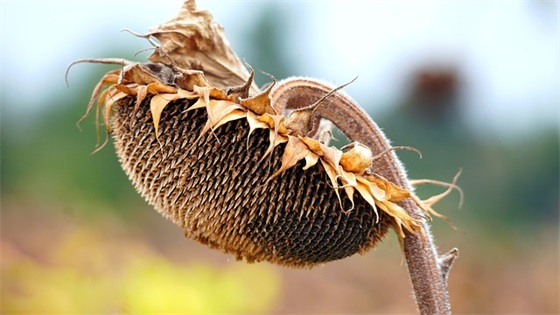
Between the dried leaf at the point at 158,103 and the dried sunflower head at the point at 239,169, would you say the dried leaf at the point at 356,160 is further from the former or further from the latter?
the dried leaf at the point at 158,103

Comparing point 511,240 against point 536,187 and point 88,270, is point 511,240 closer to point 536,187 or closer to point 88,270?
point 536,187

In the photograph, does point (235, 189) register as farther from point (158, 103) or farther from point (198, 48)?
point (198, 48)

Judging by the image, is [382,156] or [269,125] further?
[382,156]

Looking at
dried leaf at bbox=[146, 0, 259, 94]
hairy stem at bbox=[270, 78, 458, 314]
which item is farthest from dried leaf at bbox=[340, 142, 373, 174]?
dried leaf at bbox=[146, 0, 259, 94]

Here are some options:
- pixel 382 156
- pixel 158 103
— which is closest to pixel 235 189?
pixel 158 103

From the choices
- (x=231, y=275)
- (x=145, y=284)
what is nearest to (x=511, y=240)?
(x=231, y=275)

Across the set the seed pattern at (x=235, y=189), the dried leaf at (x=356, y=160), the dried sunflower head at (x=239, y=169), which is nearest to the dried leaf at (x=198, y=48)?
the dried sunflower head at (x=239, y=169)

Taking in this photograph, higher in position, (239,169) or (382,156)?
(382,156)
